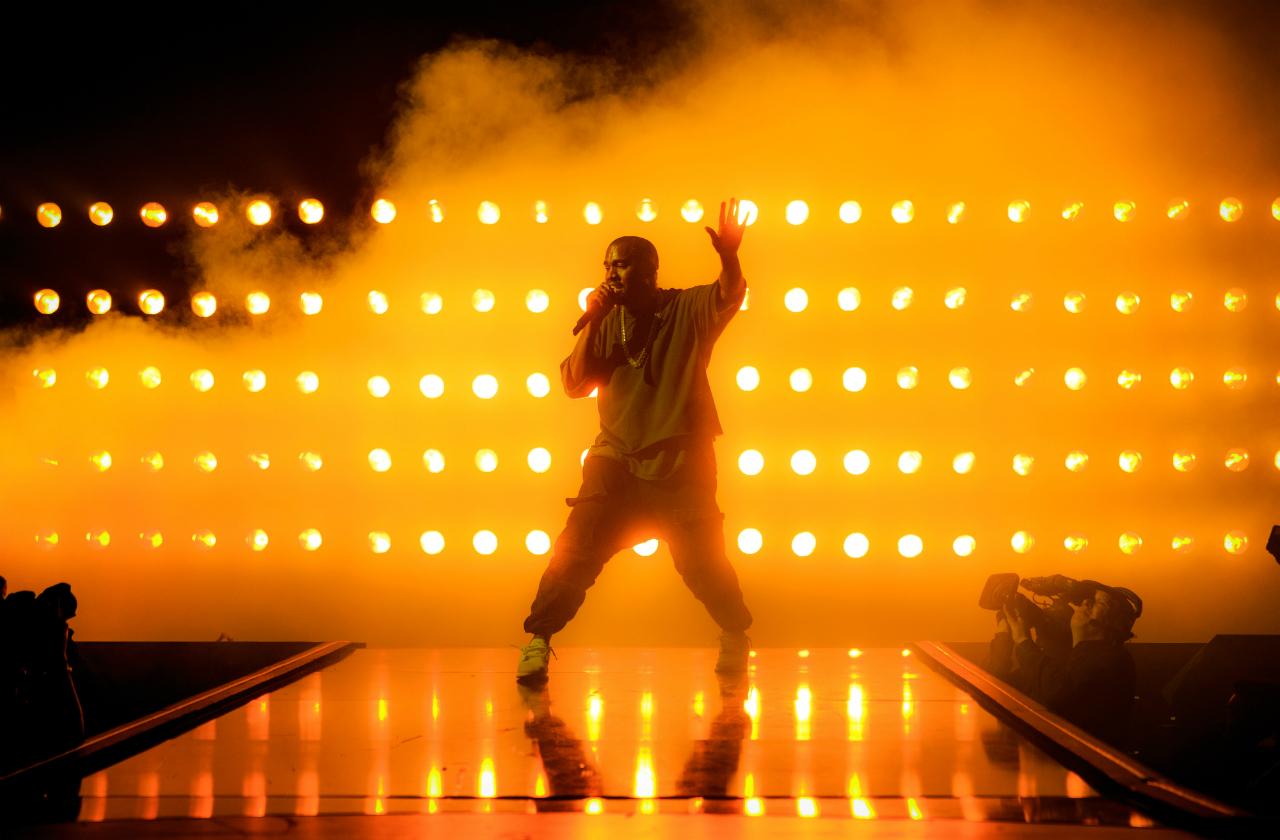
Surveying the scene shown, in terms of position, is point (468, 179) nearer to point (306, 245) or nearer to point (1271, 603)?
point (306, 245)

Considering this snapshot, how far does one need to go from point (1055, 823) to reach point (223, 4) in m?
5.04

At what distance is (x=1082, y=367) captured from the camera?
532 centimetres

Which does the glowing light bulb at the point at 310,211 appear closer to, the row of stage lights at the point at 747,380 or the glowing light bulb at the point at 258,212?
the glowing light bulb at the point at 258,212

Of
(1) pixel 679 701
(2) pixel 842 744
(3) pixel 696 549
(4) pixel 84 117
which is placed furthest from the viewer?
(4) pixel 84 117

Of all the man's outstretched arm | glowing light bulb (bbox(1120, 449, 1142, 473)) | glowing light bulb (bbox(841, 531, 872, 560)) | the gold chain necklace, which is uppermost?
the man's outstretched arm

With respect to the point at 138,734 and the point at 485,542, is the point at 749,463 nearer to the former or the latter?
the point at 485,542

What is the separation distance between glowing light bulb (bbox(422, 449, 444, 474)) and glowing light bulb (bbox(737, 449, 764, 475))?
1.19 meters

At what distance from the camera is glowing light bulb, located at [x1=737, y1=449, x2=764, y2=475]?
5.32 m

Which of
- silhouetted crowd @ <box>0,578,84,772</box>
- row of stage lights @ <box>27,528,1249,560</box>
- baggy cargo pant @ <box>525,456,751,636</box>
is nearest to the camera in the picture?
silhouetted crowd @ <box>0,578,84,772</box>

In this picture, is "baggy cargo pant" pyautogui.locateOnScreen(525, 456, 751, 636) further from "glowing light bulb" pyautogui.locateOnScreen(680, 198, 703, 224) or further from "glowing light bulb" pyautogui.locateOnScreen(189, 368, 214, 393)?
"glowing light bulb" pyautogui.locateOnScreen(189, 368, 214, 393)

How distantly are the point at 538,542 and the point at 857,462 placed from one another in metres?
1.30

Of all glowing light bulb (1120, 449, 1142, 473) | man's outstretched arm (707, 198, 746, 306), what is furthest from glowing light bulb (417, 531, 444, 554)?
glowing light bulb (1120, 449, 1142, 473)

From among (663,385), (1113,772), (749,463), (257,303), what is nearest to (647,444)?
(663,385)

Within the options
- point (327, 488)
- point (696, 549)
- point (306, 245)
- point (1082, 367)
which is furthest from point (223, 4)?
point (1082, 367)
